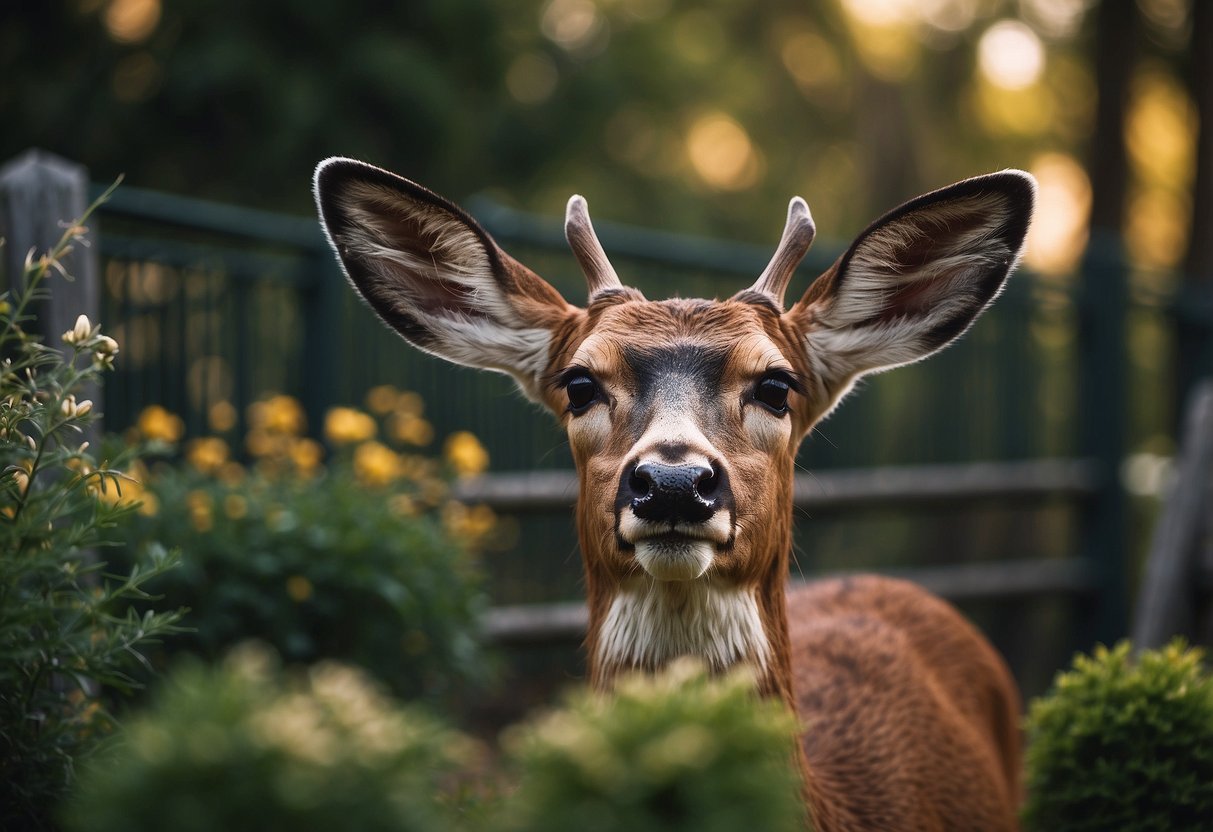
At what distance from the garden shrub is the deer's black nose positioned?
208 centimetres

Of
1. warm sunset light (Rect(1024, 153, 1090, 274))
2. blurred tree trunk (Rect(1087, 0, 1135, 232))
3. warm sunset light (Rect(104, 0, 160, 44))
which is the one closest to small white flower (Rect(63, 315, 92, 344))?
warm sunset light (Rect(104, 0, 160, 44))

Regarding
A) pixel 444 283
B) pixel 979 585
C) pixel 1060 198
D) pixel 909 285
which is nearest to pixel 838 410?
pixel 979 585

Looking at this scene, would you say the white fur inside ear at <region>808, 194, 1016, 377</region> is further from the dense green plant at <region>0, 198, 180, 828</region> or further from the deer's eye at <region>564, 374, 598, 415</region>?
the dense green plant at <region>0, 198, 180, 828</region>

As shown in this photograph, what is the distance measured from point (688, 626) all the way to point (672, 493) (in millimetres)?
402

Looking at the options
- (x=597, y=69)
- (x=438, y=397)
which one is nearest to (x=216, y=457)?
(x=438, y=397)

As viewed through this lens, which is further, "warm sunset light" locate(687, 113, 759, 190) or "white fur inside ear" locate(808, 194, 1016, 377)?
"warm sunset light" locate(687, 113, 759, 190)

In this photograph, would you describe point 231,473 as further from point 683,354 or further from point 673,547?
point 673,547

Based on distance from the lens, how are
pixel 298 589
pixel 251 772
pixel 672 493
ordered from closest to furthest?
pixel 251 772, pixel 672 493, pixel 298 589

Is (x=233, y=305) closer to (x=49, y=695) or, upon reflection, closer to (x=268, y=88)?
(x=49, y=695)

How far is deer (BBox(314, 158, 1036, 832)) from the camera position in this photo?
3002 millimetres

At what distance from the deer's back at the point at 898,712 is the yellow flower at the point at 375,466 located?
169 centimetres

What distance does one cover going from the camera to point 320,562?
4738mm

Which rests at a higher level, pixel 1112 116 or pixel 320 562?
pixel 1112 116

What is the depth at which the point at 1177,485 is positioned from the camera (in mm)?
6230
